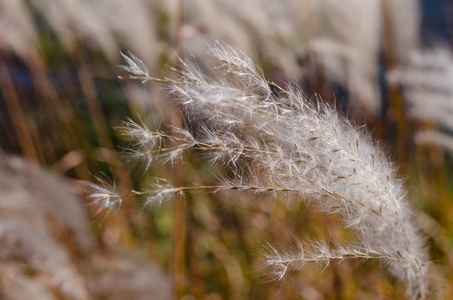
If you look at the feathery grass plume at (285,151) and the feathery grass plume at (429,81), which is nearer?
the feathery grass plume at (285,151)

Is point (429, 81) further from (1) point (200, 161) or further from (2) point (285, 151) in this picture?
(2) point (285, 151)

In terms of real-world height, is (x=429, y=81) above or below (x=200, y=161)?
above

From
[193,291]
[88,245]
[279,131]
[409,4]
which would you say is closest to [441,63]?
[409,4]

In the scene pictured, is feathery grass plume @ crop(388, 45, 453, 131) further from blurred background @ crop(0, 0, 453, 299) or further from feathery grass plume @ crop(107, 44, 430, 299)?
feathery grass plume @ crop(107, 44, 430, 299)

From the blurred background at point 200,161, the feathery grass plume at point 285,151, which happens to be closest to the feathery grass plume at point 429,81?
the blurred background at point 200,161

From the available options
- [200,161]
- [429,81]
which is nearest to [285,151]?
[200,161]

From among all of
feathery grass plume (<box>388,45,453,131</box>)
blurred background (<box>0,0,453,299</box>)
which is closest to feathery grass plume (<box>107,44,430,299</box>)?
blurred background (<box>0,0,453,299</box>)

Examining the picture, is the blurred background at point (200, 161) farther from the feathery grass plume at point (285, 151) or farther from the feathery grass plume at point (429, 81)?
the feathery grass plume at point (285, 151)
